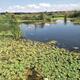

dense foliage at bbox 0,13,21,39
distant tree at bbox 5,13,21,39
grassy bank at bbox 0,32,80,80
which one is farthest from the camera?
dense foliage at bbox 0,13,21,39

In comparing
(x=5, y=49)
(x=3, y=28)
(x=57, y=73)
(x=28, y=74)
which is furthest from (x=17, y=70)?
(x=3, y=28)

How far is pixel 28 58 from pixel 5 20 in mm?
19384

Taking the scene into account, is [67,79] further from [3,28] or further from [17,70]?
[3,28]

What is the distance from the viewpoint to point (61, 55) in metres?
17.6

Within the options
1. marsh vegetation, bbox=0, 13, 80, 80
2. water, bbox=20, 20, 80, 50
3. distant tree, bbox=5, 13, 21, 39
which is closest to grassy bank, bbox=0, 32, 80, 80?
marsh vegetation, bbox=0, 13, 80, 80

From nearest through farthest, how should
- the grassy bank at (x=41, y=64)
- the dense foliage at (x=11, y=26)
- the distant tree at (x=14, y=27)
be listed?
the grassy bank at (x=41, y=64) → the distant tree at (x=14, y=27) → the dense foliage at (x=11, y=26)

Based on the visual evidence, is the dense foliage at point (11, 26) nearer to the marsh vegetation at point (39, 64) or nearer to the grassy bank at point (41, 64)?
the marsh vegetation at point (39, 64)

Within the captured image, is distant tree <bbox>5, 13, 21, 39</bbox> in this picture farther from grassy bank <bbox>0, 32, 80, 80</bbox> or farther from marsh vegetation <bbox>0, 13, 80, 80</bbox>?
grassy bank <bbox>0, 32, 80, 80</bbox>

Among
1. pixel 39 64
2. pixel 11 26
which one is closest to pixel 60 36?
pixel 11 26

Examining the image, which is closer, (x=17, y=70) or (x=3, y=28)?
(x=17, y=70)

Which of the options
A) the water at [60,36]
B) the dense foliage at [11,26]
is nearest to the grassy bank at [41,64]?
the water at [60,36]

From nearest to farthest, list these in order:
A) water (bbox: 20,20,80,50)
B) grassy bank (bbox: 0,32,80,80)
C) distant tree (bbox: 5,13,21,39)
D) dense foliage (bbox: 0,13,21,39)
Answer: grassy bank (bbox: 0,32,80,80), water (bbox: 20,20,80,50), distant tree (bbox: 5,13,21,39), dense foliage (bbox: 0,13,21,39)

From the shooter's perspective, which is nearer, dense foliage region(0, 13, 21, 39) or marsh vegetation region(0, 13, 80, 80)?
marsh vegetation region(0, 13, 80, 80)

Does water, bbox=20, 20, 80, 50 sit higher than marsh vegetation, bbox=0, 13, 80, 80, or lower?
lower
